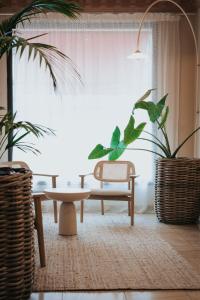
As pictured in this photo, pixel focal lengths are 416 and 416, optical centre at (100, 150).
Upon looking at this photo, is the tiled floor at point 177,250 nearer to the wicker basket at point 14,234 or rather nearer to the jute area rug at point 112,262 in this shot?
the jute area rug at point 112,262

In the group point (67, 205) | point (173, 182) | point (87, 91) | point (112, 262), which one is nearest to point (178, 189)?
point (173, 182)

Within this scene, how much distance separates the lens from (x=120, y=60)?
5.44 metres

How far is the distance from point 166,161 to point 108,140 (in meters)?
1.00

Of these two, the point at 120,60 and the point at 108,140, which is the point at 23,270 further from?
the point at 120,60

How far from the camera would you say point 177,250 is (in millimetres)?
3662

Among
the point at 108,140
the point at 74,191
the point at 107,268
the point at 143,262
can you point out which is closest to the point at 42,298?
the point at 107,268

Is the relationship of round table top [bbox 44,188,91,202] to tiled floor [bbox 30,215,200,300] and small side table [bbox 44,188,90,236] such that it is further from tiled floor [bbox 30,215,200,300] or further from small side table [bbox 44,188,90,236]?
tiled floor [bbox 30,215,200,300]

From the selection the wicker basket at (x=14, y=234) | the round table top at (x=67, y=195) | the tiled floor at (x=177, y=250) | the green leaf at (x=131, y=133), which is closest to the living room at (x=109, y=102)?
the green leaf at (x=131, y=133)

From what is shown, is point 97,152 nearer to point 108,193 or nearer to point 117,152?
point 117,152

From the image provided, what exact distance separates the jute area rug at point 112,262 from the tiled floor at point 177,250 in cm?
7

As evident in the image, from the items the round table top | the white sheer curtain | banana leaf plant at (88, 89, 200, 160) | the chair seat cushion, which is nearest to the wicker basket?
the round table top

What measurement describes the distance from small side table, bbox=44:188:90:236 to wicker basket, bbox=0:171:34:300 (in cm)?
163

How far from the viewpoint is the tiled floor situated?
102 inches

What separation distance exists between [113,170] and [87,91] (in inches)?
43.9
